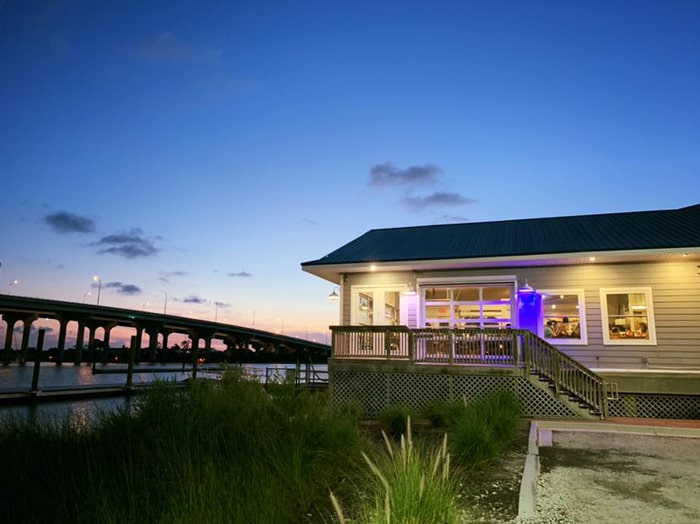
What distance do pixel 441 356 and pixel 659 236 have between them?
24.6 ft

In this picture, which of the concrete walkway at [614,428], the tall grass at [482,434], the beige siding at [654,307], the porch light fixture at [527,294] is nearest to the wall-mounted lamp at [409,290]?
the porch light fixture at [527,294]

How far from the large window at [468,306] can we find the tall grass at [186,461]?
29.6ft

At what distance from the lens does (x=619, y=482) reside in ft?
19.5

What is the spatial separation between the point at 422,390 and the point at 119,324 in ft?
308

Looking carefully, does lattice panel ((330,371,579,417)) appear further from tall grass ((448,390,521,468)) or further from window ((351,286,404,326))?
tall grass ((448,390,521,468))

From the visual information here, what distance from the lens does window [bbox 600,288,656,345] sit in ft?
44.7

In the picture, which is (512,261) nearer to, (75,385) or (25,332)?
(75,385)

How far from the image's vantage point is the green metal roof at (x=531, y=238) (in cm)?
1375

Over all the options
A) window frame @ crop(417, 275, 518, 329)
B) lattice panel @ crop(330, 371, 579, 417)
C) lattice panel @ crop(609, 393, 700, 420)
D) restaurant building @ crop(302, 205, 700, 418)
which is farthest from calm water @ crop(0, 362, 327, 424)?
lattice panel @ crop(609, 393, 700, 420)

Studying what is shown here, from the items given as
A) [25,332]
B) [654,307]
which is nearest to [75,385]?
[654,307]

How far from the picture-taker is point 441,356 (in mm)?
13383

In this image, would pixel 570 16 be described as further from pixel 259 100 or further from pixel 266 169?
pixel 266 169

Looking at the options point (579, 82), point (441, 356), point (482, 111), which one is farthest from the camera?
Result: point (482, 111)

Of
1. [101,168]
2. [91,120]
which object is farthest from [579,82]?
[101,168]
